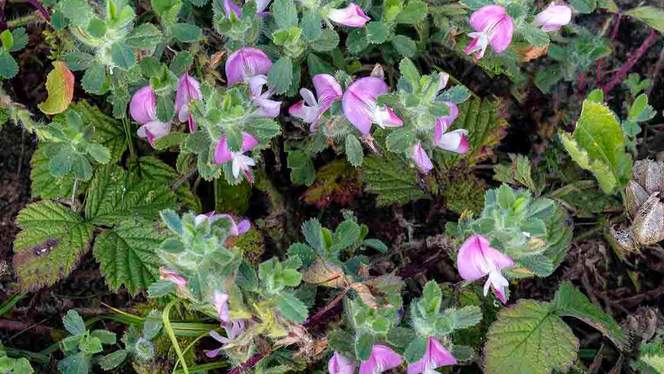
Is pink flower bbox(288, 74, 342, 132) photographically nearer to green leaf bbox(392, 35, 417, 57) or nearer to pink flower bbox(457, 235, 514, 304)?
green leaf bbox(392, 35, 417, 57)

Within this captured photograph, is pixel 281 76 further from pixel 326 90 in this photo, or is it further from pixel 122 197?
pixel 122 197

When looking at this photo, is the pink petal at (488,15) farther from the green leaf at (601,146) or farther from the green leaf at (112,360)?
the green leaf at (112,360)

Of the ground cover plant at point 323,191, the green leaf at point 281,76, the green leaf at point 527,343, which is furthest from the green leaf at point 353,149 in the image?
the green leaf at point 527,343

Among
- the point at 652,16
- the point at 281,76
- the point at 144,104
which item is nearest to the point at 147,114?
the point at 144,104

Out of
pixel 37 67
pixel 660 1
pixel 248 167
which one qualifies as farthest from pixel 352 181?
pixel 660 1

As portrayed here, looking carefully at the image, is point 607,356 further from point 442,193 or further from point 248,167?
point 248,167

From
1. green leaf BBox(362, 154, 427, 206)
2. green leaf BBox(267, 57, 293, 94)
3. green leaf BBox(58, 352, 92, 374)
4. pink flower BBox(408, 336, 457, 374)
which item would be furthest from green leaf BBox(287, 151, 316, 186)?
green leaf BBox(58, 352, 92, 374)

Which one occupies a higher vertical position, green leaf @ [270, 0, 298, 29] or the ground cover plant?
green leaf @ [270, 0, 298, 29]
